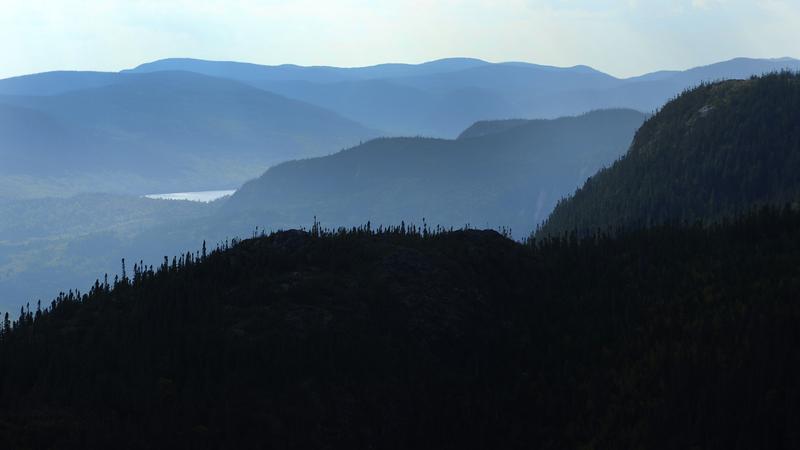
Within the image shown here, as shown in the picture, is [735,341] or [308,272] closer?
[735,341]

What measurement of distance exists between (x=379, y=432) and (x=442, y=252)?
30.7 meters

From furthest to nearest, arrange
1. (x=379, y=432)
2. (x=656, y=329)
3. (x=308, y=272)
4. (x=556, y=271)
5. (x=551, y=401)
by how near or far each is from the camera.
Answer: (x=556, y=271)
(x=308, y=272)
(x=656, y=329)
(x=551, y=401)
(x=379, y=432)

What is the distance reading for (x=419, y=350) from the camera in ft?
288

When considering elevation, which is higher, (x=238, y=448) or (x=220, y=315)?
(x=220, y=315)

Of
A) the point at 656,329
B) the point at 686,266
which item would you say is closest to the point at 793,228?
the point at 686,266

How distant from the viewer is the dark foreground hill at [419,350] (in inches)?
2817

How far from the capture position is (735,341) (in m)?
78.9

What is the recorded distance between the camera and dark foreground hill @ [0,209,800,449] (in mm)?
71562

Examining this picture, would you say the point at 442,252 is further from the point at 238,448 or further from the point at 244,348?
the point at 238,448

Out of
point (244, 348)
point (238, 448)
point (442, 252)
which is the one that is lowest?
point (238, 448)

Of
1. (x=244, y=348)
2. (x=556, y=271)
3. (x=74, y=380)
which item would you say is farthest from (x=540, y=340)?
(x=74, y=380)

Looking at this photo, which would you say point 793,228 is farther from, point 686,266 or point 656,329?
point 656,329

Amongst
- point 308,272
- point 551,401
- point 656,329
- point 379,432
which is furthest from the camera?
point 308,272

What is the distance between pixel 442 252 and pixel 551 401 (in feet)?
86.1
